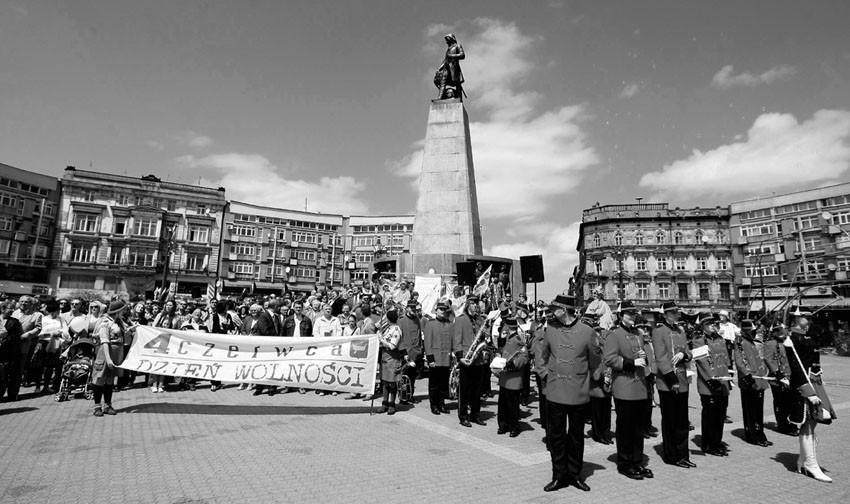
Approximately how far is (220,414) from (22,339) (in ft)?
16.0

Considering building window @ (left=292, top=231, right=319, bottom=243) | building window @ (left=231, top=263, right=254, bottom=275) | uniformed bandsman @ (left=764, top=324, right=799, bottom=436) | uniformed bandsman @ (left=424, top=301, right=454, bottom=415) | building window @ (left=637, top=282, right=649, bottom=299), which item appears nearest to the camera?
uniformed bandsman @ (left=764, top=324, right=799, bottom=436)

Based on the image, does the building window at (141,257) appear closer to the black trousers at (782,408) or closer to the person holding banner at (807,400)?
the black trousers at (782,408)

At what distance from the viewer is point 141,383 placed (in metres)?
11.4

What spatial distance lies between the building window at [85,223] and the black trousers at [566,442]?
60390 mm

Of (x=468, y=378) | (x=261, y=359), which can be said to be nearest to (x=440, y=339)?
(x=468, y=378)

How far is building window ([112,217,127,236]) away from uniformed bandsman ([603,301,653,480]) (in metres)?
59.4

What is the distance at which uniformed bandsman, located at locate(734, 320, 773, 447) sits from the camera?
6.96m

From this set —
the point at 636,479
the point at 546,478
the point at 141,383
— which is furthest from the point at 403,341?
the point at 141,383

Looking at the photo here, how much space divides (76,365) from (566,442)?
387 inches

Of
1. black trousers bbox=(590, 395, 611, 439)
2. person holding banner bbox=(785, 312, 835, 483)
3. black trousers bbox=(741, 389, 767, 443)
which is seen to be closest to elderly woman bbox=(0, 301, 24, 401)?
black trousers bbox=(590, 395, 611, 439)

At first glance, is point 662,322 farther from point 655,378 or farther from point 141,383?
point 141,383

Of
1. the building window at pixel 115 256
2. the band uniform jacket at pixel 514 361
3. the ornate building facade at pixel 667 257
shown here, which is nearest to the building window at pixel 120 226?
the building window at pixel 115 256

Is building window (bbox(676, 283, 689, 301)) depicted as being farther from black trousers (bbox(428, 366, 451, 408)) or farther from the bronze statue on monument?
black trousers (bbox(428, 366, 451, 408))

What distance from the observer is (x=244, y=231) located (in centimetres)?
6078
